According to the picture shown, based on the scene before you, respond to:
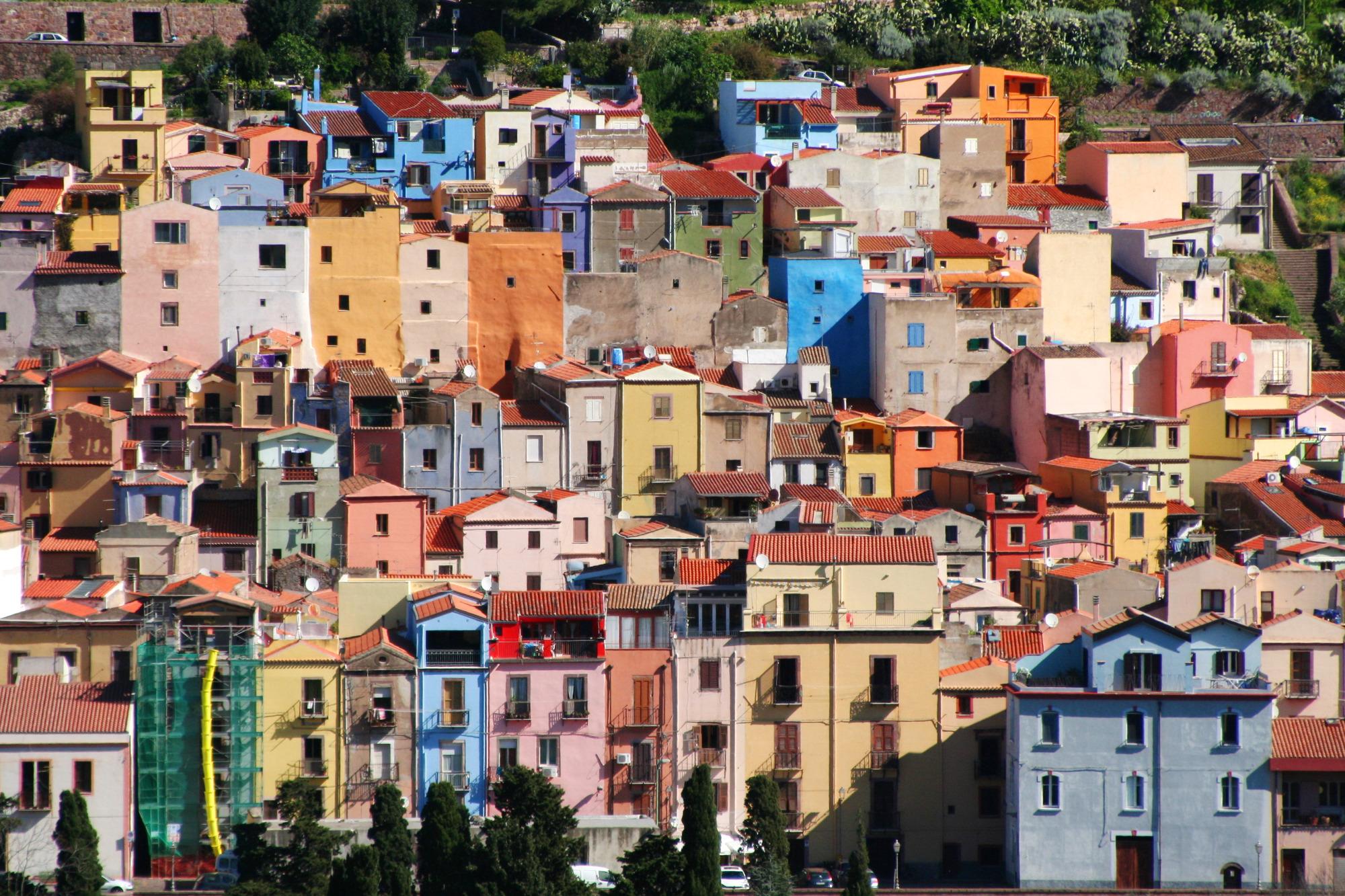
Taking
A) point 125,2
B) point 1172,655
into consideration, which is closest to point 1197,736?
point 1172,655

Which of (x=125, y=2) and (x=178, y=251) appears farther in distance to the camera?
(x=125, y=2)

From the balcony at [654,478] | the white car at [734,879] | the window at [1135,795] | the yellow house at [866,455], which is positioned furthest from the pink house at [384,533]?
the window at [1135,795]

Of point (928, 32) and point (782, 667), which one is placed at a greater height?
point (928, 32)

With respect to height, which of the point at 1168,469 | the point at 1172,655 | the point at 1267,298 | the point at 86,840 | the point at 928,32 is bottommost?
the point at 86,840

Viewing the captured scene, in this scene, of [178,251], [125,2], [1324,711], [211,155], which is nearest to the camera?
[1324,711]

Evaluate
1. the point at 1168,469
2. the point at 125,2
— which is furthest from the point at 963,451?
the point at 125,2

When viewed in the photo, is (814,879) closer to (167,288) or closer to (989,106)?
(167,288)

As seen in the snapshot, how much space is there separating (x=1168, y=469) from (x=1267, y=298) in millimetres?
12996

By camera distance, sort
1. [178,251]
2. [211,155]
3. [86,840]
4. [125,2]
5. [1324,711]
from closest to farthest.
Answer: [86,840]
[1324,711]
[178,251]
[211,155]
[125,2]

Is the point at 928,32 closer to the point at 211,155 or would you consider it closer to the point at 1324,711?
the point at 211,155

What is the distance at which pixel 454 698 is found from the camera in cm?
5700

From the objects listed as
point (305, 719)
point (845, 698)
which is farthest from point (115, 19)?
point (845, 698)

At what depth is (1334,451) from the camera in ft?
241

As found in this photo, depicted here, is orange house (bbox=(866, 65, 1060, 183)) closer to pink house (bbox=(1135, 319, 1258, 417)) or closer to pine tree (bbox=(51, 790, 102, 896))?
pink house (bbox=(1135, 319, 1258, 417))
